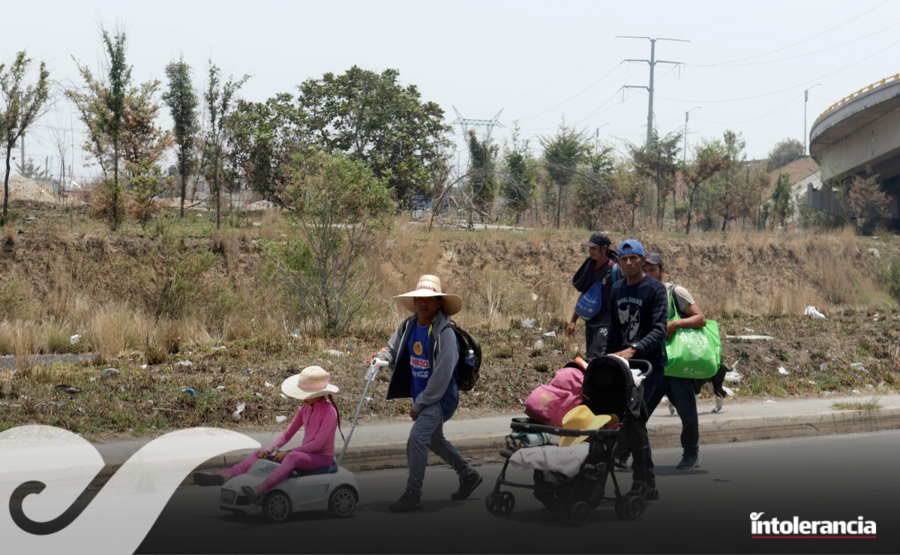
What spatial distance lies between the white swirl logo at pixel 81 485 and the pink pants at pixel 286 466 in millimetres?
689

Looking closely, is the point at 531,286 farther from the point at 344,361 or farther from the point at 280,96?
the point at 280,96

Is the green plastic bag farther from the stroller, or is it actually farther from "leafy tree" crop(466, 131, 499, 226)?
"leafy tree" crop(466, 131, 499, 226)

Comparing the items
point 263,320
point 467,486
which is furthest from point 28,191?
point 467,486

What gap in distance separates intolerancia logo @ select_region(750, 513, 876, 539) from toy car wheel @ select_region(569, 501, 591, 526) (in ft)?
3.55

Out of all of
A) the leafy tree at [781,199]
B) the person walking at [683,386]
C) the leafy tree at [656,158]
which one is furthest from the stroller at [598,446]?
the leafy tree at [781,199]

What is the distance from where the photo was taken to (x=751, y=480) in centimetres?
675

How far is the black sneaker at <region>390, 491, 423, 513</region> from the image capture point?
5.61m

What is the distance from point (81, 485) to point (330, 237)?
7.84m

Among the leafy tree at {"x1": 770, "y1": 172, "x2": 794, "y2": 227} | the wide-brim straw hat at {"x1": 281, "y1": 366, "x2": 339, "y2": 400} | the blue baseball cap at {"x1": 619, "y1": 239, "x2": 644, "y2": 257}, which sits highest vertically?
the leafy tree at {"x1": 770, "y1": 172, "x2": 794, "y2": 227}

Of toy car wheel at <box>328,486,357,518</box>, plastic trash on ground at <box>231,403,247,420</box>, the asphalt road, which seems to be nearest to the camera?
the asphalt road

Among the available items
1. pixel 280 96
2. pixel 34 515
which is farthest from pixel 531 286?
pixel 34 515

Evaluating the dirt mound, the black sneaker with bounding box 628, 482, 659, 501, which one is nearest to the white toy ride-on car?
the black sneaker with bounding box 628, 482, 659, 501

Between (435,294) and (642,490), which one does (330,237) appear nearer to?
(435,294)

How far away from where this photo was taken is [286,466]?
17.2ft
